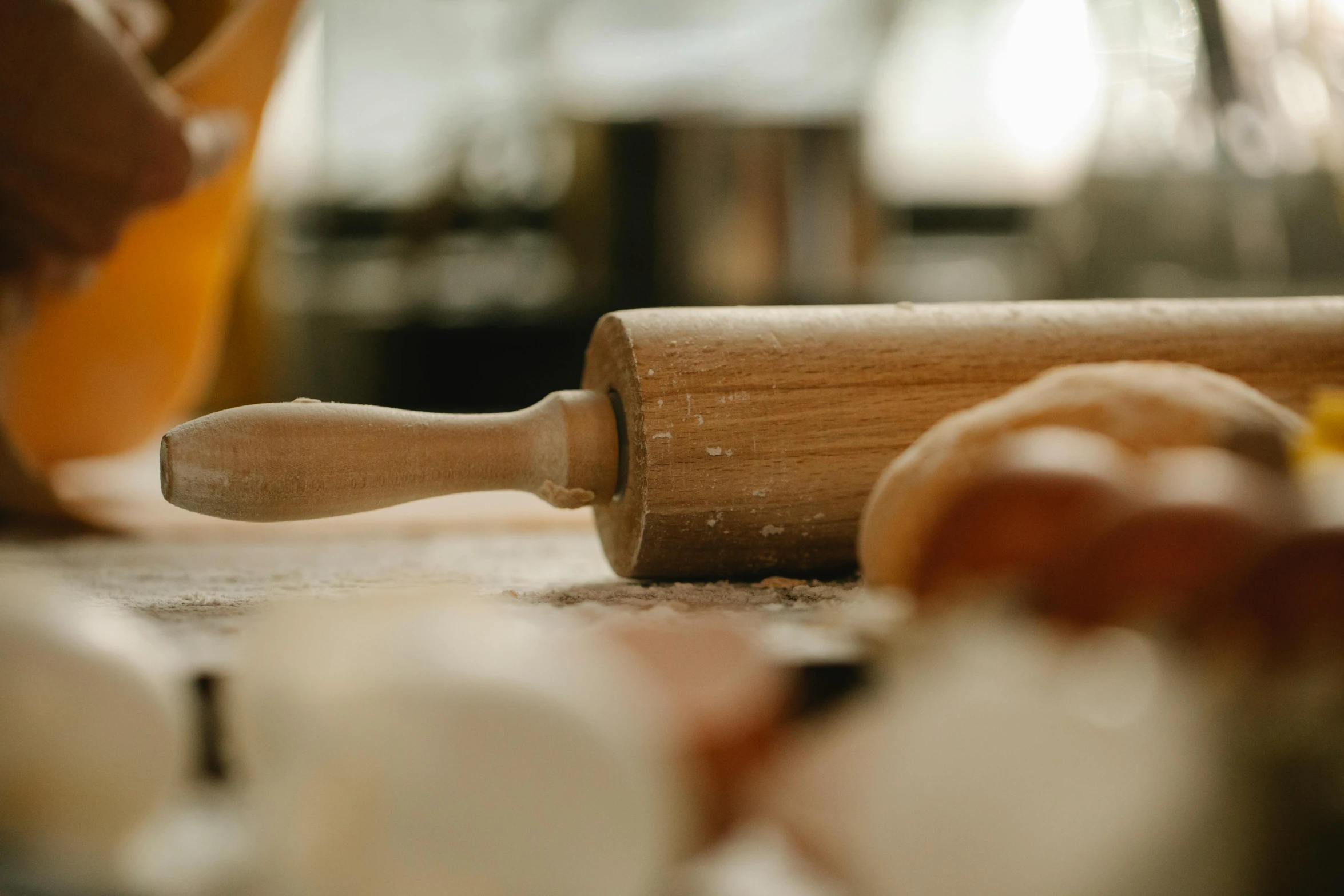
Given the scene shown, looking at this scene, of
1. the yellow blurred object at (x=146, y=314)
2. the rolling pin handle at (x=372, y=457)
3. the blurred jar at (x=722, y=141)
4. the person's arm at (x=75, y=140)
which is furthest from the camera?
the blurred jar at (x=722, y=141)

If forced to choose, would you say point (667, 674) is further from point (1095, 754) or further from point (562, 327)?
point (562, 327)

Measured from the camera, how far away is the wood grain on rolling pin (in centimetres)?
51

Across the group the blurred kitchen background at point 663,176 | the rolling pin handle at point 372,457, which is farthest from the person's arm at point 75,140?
the blurred kitchen background at point 663,176

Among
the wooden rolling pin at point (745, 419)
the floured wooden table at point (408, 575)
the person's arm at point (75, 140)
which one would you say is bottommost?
the floured wooden table at point (408, 575)

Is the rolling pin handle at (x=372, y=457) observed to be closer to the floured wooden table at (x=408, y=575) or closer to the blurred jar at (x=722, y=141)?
the floured wooden table at (x=408, y=575)

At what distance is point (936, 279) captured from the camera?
10.2 ft

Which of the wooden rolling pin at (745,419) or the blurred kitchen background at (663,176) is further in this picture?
the blurred kitchen background at (663,176)

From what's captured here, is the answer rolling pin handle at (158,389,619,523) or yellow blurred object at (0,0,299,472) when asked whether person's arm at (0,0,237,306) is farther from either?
rolling pin handle at (158,389,619,523)

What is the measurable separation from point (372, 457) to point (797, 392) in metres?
0.19

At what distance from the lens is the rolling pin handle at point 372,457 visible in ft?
1.42

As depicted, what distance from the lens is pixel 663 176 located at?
2.65 metres

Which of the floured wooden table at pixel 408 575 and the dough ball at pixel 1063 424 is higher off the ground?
the dough ball at pixel 1063 424

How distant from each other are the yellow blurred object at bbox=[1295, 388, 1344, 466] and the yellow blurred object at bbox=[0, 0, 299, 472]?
35.6 inches

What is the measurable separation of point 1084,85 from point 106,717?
3370 millimetres
